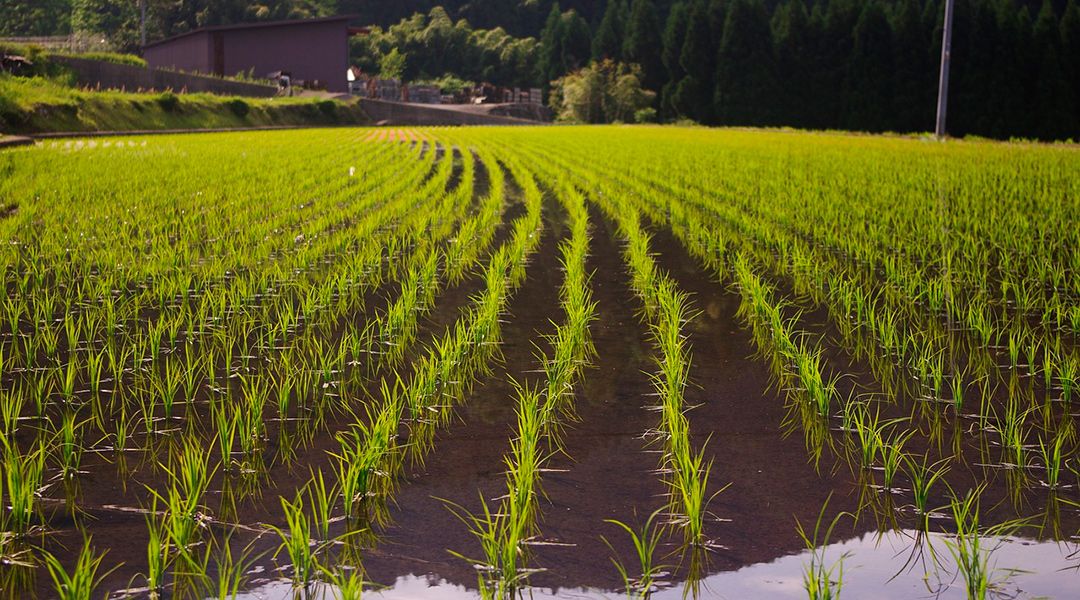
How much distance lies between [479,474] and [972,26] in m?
41.2

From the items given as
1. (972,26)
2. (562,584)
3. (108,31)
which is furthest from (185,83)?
(562,584)

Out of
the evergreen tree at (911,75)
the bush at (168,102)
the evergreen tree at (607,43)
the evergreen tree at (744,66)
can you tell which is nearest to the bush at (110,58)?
the bush at (168,102)

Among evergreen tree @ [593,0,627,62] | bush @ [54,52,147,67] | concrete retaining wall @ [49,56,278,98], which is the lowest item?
concrete retaining wall @ [49,56,278,98]

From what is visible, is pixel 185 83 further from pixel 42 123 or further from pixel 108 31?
pixel 108 31

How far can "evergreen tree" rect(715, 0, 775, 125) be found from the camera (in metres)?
46.1

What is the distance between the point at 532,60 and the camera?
2591 inches

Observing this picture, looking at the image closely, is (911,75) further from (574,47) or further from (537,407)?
(537,407)

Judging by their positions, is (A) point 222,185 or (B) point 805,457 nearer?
(B) point 805,457

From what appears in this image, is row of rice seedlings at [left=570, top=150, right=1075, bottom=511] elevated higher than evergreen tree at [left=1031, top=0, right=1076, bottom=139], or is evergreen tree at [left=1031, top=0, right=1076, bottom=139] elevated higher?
evergreen tree at [left=1031, top=0, right=1076, bottom=139]

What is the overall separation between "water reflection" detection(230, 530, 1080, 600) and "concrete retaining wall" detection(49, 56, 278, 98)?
34.4 metres

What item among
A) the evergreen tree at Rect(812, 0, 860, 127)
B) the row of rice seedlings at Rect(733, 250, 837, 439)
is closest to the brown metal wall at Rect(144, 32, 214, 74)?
the evergreen tree at Rect(812, 0, 860, 127)

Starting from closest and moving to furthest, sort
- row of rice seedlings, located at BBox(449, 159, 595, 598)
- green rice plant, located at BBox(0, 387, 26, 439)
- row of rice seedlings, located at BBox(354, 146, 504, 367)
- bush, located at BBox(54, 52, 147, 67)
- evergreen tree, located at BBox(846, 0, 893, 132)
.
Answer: row of rice seedlings, located at BBox(449, 159, 595, 598) < green rice plant, located at BBox(0, 387, 26, 439) < row of rice seedlings, located at BBox(354, 146, 504, 367) < bush, located at BBox(54, 52, 147, 67) < evergreen tree, located at BBox(846, 0, 893, 132)

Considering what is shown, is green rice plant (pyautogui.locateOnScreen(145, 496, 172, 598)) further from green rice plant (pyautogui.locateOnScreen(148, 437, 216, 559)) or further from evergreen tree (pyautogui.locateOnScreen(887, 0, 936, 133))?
evergreen tree (pyautogui.locateOnScreen(887, 0, 936, 133))

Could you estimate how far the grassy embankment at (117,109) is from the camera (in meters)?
24.5
